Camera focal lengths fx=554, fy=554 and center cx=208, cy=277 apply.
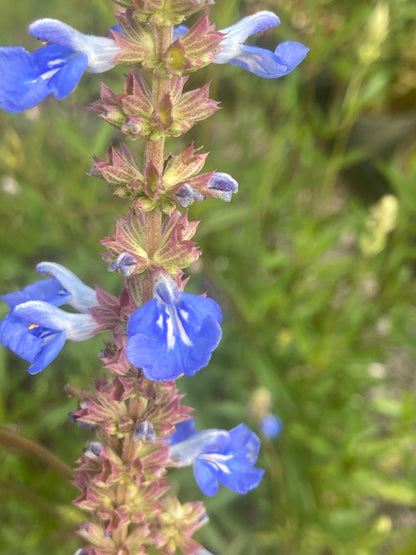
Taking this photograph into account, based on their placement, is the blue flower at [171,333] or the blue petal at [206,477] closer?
the blue flower at [171,333]

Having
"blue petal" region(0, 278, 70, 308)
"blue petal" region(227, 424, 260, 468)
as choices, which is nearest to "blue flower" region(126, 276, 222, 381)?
"blue petal" region(0, 278, 70, 308)

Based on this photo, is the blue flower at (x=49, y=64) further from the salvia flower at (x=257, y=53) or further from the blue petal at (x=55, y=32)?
the salvia flower at (x=257, y=53)

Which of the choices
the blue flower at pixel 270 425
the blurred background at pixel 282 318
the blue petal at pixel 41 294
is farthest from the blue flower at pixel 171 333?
the blue flower at pixel 270 425

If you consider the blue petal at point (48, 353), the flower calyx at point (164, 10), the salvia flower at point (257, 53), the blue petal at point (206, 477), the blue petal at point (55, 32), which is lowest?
the blue petal at point (206, 477)

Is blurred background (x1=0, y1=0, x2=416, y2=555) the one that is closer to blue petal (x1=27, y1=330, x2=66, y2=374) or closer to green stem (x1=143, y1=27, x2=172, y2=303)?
blue petal (x1=27, y1=330, x2=66, y2=374)

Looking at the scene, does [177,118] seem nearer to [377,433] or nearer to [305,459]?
[305,459]

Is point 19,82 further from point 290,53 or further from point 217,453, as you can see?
point 217,453
